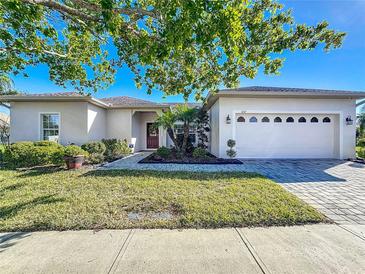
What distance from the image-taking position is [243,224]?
134 inches

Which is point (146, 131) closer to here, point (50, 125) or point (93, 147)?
point (93, 147)

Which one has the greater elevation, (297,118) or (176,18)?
(176,18)

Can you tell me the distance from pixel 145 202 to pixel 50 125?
10873 millimetres

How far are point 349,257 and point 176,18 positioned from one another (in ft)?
15.6

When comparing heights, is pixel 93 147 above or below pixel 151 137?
below

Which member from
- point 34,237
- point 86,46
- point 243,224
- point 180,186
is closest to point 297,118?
point 180,186

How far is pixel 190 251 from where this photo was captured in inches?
104

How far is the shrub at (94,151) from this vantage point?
9812 millimetres

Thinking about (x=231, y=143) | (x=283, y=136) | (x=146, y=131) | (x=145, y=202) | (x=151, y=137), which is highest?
(x=146, y=131)

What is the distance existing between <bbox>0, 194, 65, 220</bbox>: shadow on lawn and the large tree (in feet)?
13.3

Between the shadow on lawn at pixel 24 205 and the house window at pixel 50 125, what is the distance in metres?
8.59

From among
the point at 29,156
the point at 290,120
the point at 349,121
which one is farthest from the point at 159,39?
the point at 349,121

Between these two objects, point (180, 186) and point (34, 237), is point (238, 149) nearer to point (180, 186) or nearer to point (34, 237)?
point (180, 186)

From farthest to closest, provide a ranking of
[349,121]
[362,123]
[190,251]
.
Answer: [362,123] < [349,121] < [190,251]
